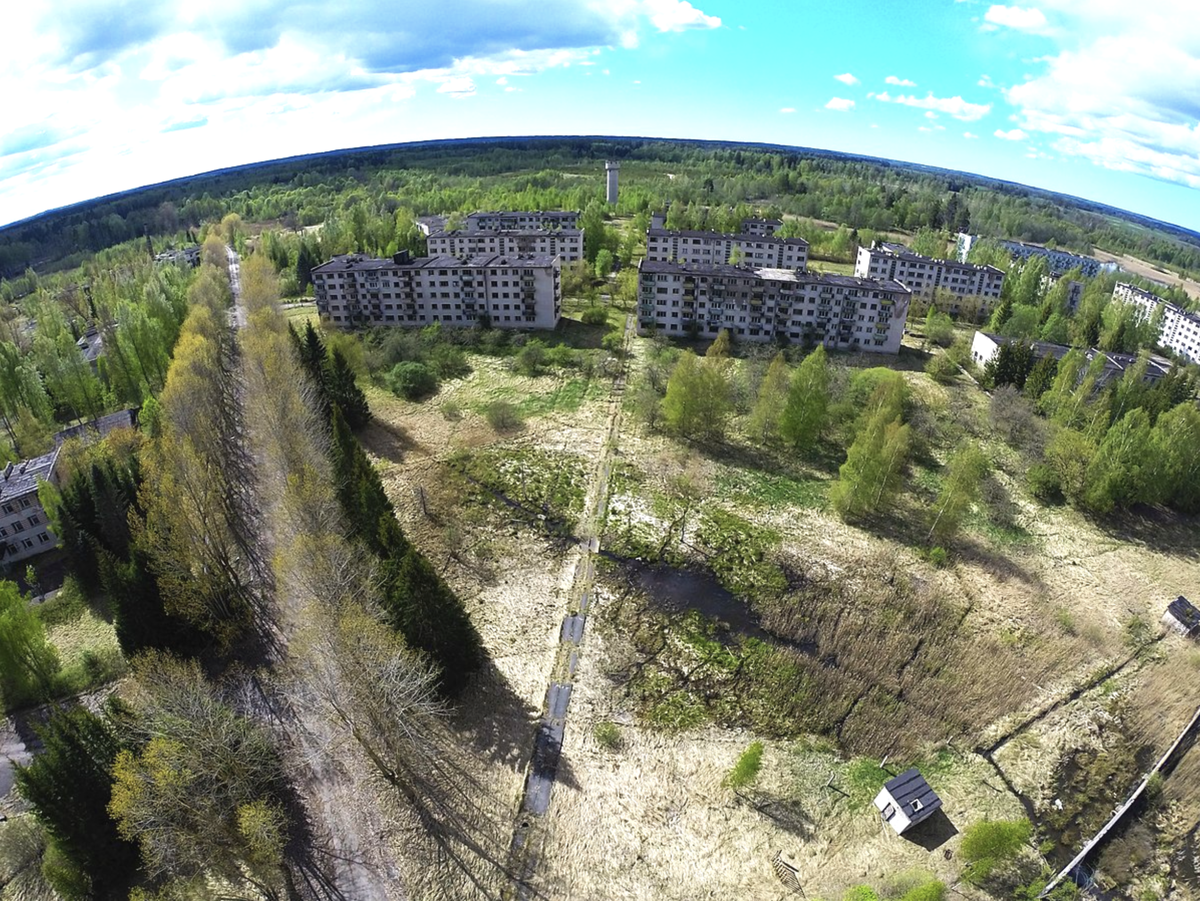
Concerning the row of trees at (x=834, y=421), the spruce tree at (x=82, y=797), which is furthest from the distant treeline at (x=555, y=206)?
the spruce tree at (x=82, y=797)

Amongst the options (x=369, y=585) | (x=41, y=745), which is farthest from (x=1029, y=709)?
(x=41, y=745)

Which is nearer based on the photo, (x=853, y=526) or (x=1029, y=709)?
(x=1029, y=709)

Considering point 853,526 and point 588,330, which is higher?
point 588,330

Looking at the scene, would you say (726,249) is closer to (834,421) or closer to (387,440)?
(834,421)

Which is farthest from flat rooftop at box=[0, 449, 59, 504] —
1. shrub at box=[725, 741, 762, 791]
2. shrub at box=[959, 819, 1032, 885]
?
shrub at box=[959, 819, 1032, 885]

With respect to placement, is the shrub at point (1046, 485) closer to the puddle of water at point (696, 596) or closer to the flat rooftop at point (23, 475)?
the puddle of water at point (696, 596)

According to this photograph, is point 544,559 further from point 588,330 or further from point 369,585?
point 588,330
